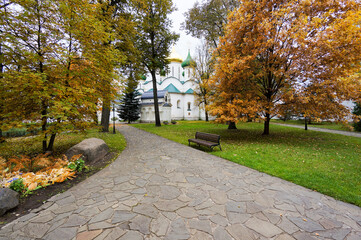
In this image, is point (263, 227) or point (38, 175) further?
point (38, 175)

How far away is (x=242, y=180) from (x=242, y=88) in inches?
289

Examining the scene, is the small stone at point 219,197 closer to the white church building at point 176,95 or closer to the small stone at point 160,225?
the small stone at point 160,225

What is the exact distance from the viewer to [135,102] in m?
29.9

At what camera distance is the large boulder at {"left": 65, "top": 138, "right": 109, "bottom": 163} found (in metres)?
5.33

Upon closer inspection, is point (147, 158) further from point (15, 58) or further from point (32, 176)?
point (15, 58)

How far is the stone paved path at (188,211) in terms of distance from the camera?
7.46 feet

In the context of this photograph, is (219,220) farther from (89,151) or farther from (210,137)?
(210,137)

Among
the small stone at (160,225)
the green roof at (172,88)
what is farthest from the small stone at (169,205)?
the green roof at (172,88)

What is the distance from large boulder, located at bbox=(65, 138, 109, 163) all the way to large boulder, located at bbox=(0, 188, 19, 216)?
237 cm

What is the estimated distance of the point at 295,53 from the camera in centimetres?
812

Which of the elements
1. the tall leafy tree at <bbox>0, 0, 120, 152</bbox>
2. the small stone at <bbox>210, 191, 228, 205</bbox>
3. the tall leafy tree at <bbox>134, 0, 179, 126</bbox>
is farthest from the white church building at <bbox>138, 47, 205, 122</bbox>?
the small stone at <bbox>210, 191, 228, 205</bbox>

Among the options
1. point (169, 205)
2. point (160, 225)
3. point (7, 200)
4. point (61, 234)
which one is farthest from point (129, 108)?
point (160, 225)

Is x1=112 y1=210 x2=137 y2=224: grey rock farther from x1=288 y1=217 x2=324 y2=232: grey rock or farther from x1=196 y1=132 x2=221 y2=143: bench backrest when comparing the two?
x1=196 y1=132 x2=221 y2=143: bench backrest

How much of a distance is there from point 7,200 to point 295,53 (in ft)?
39.2
